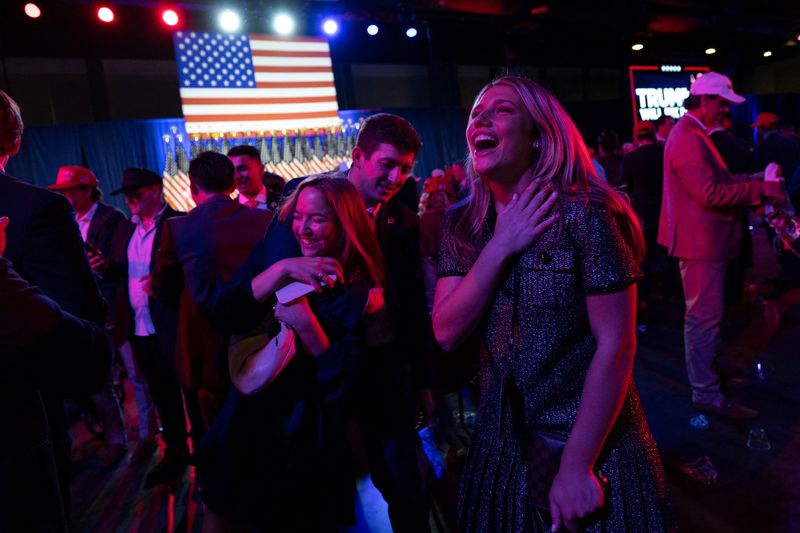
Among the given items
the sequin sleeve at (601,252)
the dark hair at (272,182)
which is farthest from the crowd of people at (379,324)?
the dark hair at (272,182)

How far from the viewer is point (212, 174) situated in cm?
280

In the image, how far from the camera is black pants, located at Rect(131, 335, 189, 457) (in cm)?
352

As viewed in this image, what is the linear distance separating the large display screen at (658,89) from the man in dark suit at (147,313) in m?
11.8

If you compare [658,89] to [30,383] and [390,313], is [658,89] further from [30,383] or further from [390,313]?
[30,383]

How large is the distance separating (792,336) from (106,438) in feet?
18.1

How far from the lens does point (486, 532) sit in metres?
1.25

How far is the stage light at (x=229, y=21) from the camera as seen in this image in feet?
28.7

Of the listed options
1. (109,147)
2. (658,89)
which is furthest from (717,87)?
(658,89)

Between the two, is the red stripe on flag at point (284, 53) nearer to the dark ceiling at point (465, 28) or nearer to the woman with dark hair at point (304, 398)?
the dark ceiling at point (465, 28)

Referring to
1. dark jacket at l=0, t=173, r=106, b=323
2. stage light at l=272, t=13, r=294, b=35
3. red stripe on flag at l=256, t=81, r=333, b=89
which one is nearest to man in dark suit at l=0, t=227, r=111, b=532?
dark jacket at l=0, t=173, r=106, b=323

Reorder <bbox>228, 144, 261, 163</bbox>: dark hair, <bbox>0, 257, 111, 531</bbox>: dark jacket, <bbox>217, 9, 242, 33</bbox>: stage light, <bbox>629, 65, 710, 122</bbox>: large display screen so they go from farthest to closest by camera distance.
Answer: <bbox>629, 65, 710, 122</bbox>: large display screen
<bbox>217, 9, 242, 33</bbox>: stage light
<bbox>228, 144, 261, 163</bbox>: dark hair
<bbox>0, 257, 111, 531</bbox>: dark jacket

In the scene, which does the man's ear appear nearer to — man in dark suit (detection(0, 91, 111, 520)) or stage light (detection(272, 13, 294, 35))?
man in dark suit (detection(0, 91, 111, 520))

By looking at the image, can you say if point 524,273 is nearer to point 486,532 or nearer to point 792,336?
point 486,532

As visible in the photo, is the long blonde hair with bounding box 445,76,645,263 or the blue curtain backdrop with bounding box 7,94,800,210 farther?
the blue curtain backdrop with bounding box 7,94,800,210
